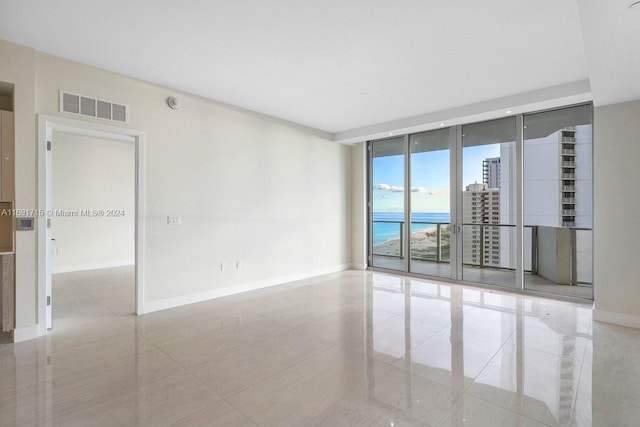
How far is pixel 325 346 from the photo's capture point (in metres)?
3.20

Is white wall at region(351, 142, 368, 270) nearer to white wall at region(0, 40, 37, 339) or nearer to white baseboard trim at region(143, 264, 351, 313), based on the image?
white baseboard trim at region(143, 264, 351, 313)

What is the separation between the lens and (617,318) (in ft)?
12.8

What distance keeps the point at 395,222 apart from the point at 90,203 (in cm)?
709

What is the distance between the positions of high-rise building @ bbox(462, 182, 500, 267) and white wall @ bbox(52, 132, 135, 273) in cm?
746

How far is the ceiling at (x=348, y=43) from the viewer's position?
8.59ft

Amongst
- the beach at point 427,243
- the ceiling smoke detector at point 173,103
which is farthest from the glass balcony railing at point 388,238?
the ceiling smoke detector at point 173,103

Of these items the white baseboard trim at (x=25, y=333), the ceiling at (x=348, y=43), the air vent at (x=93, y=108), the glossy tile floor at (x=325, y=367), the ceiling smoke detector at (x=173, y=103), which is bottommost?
the glossy tile floor at (x=325, y=367)

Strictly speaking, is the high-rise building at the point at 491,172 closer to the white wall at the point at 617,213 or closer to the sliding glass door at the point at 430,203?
the sliding glass door at the point at 430,203

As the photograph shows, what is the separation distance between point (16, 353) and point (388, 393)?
344 centimetres

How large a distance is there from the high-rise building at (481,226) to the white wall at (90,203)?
7460 millimetres

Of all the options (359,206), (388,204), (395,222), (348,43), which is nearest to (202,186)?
(348,43)

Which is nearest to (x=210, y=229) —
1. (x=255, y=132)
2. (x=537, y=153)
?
(x=255, y=132)

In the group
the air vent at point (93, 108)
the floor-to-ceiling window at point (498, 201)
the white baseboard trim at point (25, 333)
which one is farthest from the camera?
the floor-to-ceiling window at point (498, 201)

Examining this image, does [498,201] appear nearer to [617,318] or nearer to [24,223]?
[617,318]
